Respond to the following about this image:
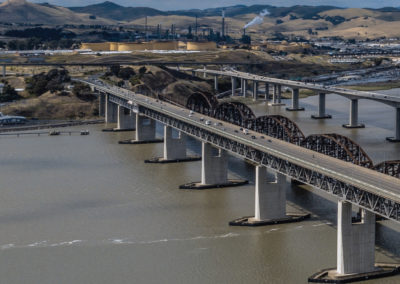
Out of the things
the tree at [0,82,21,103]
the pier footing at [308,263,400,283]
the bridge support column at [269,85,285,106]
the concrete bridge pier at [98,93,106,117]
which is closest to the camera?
the pier footing at [308,263,400,283]

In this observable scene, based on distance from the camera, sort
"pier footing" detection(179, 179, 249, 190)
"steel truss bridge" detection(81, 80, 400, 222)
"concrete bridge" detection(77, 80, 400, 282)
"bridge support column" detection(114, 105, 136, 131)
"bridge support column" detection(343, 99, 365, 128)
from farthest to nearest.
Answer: "bridge support column" detection(343, 99, 365, 128) < "bridge support column" detection(114, 105, 136, 131) < "pier footing" detection(179, 179, 249, 190) < "concrete bridge" detection(77, 80, 400, 282) < "steel truss bridge" detection(81, 80, 400, 222)

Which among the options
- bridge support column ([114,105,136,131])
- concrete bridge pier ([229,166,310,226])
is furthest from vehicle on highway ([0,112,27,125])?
concrete bridge pier ([229,166,310,226])

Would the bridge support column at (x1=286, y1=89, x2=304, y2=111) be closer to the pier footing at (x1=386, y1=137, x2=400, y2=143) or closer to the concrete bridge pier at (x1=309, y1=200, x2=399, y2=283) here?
the pier footing at (x1=386, y1=137, x2=400, y2=143)

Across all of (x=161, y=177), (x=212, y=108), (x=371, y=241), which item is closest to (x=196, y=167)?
(x=161, y=177)

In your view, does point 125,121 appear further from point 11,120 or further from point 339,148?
point 339,148

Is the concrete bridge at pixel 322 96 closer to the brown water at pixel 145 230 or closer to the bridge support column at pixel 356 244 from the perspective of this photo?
the brown water at pixel 145 230

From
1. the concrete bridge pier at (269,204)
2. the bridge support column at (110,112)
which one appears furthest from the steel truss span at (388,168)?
the bridge support column at (110,112)
